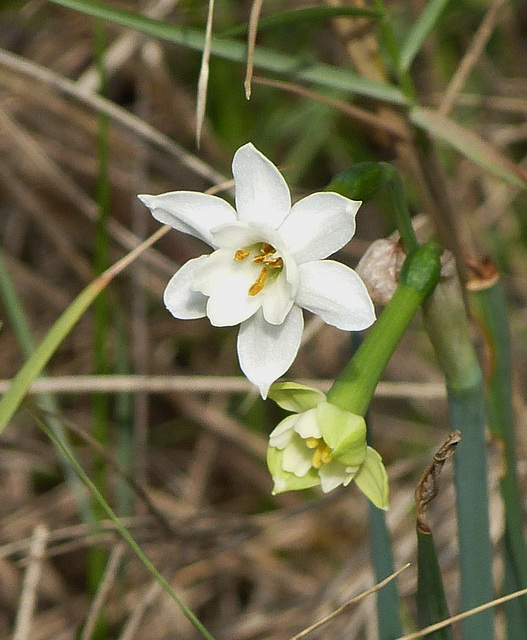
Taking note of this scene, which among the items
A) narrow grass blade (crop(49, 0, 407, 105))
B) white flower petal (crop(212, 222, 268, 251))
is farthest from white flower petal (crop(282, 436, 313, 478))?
narrow grass blade (crop(49, 0, 407, 105))

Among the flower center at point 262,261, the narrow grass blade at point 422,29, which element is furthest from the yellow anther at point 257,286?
the narrow grass blade at point 422,29

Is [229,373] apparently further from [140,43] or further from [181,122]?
[140,43]

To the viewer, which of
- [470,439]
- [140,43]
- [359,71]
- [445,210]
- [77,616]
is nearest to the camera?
[470,439]

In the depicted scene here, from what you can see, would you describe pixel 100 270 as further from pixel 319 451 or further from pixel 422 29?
pixel 319 451

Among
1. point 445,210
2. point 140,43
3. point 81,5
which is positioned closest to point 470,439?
point 445,210

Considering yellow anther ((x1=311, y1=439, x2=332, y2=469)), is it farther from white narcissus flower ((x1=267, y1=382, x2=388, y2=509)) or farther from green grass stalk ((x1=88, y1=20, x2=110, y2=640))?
green grass stalk ((x1=88, y1=20, x2=110, y2=640))

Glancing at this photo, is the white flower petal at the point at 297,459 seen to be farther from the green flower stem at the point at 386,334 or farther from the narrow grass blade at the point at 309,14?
the narrow grass blade at the point at 309,14
